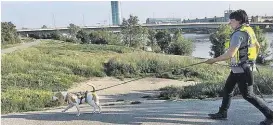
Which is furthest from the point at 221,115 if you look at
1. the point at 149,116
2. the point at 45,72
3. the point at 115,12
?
the point at 115,12

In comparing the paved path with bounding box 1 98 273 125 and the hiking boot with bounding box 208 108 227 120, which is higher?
the hiking boot with bounding box 208 108 227 120

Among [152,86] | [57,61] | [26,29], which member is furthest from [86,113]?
[26,29]

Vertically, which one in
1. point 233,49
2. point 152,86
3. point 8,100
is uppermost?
point 233,49

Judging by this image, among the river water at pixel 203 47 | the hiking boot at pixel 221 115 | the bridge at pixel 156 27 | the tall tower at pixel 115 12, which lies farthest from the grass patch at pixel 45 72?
the tall tower at pixel 115 12

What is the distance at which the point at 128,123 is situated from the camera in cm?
661

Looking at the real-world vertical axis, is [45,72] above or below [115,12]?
below

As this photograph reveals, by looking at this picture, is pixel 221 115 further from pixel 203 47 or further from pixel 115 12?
pixel 115 12

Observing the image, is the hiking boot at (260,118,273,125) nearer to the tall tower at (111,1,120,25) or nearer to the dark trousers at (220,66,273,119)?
the dark trousers at (220,66,273,119)

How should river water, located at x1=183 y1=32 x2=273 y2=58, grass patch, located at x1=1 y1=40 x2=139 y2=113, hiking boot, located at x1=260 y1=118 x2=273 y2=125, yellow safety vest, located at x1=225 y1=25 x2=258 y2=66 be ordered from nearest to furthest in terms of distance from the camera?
1. yellow safety vest, located at x1=225 y1=25 x2=258 y2=66
2. hiking boot, located at x1=260 y1=118 x2=273 y2=125
3. grass patch, located at x1=1 y1=40 x2=139 y2=113
4. river water, located at x1=183 y1=32 x2=273 y2=58

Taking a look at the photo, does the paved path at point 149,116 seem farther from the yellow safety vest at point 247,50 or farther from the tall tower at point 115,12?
the tall tower at point 115,12

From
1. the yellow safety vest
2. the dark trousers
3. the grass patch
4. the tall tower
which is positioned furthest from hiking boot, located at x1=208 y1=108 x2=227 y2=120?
the tall tower

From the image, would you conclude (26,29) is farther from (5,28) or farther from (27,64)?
(27,64)

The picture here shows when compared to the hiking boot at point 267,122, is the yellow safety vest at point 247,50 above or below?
above

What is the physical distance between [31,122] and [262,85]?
247 inches
